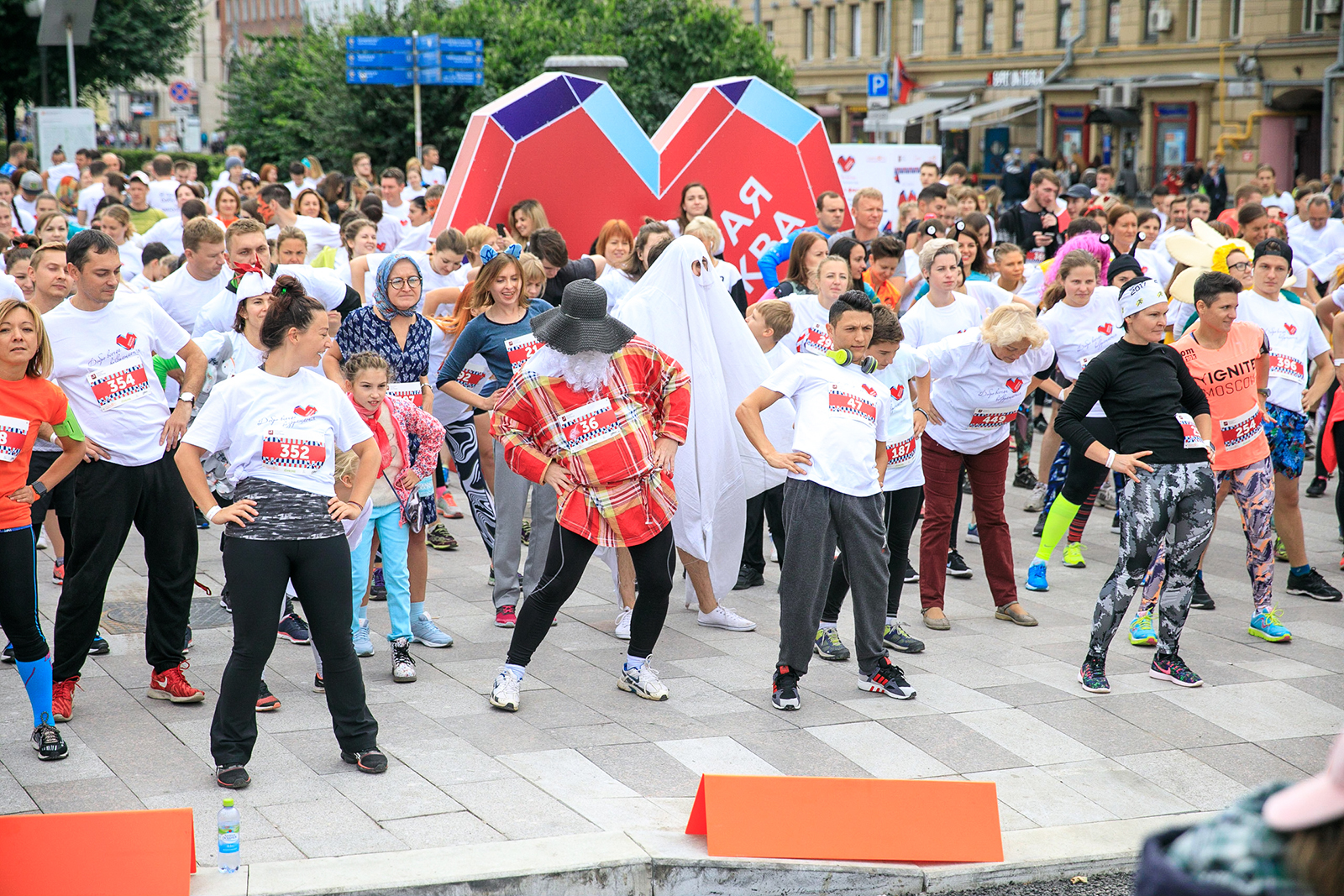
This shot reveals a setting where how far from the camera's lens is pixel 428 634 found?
22.1ft

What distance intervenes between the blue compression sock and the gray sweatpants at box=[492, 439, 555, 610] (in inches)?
90.8

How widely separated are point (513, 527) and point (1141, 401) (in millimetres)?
3066

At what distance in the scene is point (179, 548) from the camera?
5.79 meters

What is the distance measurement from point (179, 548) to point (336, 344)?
146cm

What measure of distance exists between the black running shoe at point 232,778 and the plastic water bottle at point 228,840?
0.73m

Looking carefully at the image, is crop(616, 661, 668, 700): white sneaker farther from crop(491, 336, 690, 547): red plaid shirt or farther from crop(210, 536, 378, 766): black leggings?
crop(210, 536, 378, 766): black leggings

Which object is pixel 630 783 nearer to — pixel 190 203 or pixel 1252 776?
pixel 1252 776

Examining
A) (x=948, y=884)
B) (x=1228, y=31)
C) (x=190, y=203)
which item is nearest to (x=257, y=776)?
(x=948, y=884)

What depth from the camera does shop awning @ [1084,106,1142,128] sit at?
36812 millimetres

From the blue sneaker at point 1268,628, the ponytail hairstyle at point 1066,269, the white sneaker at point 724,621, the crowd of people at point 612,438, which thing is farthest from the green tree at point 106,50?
the blue sneaker at point 1268,628

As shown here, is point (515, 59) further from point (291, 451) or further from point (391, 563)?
point (291, 451)

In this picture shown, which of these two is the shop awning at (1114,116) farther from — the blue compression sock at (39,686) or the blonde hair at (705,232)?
the blue compression sock at (39,686)

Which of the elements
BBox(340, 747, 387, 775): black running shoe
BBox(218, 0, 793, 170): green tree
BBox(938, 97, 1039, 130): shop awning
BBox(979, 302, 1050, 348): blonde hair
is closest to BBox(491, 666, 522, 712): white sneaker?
BBox(340, 747, 387, 775): black running shoe

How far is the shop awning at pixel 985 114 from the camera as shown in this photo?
41.2m
